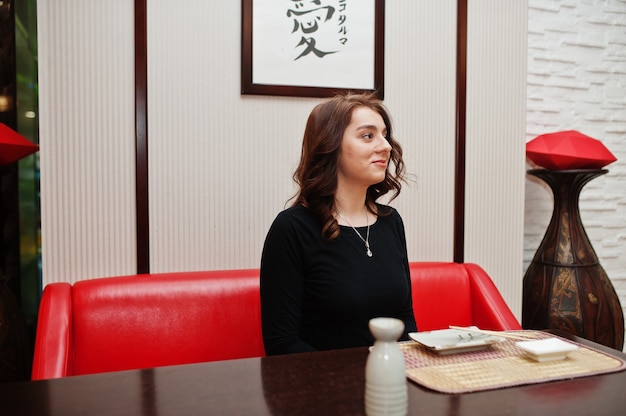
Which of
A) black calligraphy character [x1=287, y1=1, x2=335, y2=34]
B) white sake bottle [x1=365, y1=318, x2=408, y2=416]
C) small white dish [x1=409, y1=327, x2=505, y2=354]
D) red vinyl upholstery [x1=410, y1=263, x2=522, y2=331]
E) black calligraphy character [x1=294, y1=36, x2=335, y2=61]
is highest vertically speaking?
black calligraphy character [x1=287, y1=1, x2=335, y2=34]

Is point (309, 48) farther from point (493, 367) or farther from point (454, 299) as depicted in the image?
point (493, 367)

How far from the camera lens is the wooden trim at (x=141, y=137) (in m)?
1.96

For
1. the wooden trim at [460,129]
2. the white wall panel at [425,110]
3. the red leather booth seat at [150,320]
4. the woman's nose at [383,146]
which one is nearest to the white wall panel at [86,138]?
the red leather booth seat at [150,320]

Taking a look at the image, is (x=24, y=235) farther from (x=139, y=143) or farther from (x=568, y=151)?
(x=568, y=151)

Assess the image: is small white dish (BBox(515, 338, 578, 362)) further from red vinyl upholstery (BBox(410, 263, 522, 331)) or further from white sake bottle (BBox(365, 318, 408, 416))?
red vinyl upholstery (BBox(410, 263, 522, 331))

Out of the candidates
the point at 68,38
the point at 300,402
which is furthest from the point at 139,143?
the point at 300,402

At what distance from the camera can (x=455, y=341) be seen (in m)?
1.20

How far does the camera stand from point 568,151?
2.30 m

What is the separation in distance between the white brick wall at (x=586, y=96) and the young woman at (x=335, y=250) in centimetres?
142

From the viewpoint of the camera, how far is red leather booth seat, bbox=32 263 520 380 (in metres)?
1.67

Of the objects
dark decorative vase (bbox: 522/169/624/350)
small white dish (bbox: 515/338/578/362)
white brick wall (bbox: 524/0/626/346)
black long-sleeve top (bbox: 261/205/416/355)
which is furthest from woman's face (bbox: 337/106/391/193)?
white brick wall (bbox: 524/0/626/346)

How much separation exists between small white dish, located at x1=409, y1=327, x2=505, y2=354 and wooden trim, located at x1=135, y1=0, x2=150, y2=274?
3.89 ft

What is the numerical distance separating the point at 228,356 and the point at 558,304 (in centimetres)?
152

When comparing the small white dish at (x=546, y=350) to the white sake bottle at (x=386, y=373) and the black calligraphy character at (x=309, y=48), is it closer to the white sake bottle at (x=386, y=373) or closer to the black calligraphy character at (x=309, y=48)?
the white sake bottle at (x=386, y=373)
